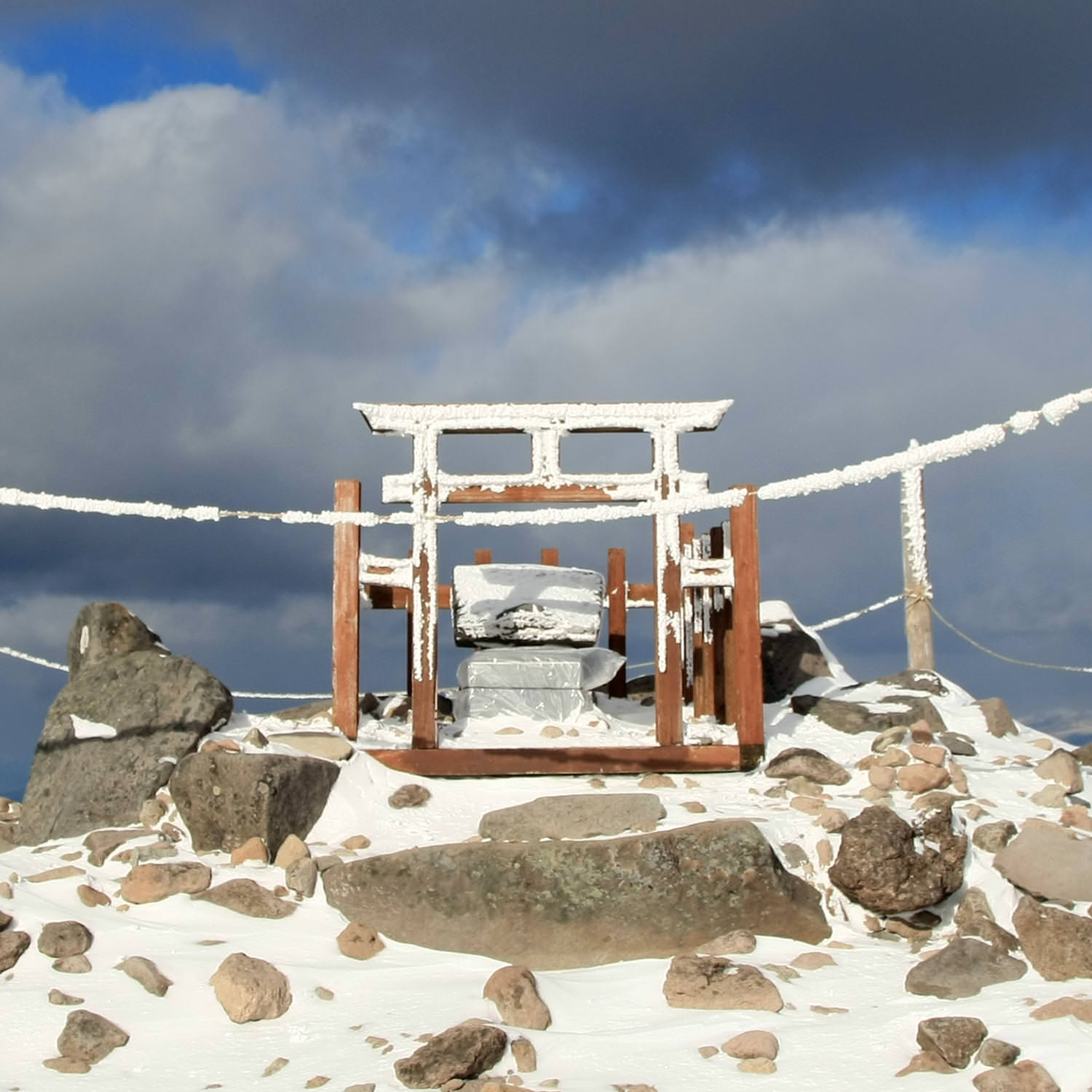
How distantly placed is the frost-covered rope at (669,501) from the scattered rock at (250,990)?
3.47 metres

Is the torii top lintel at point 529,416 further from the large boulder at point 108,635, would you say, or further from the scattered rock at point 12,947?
the scattered rock at point 12,947

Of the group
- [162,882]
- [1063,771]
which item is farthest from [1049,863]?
[162,882]

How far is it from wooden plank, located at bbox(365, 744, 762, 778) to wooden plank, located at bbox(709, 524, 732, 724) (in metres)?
1.49

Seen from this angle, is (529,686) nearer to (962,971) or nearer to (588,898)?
(588,898)

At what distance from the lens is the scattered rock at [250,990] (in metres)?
5.08

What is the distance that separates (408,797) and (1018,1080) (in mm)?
4419

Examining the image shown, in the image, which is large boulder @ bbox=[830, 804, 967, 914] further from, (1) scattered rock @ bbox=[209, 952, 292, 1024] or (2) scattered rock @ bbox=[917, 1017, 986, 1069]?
(1) scattered rock @ bbox=[209, 952, 292, 1024]

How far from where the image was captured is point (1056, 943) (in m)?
5.41

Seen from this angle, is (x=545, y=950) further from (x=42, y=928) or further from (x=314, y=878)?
(x=42, y=928)

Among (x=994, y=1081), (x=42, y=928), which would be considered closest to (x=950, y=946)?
(x=994, y=1081)

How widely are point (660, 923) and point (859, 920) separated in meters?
1.21

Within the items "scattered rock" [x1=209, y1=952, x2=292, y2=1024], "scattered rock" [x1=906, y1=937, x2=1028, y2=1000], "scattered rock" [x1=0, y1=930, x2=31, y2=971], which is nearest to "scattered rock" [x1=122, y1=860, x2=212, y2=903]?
"scattered rock" [x1=0, y1=930, x2=31, y2=971]

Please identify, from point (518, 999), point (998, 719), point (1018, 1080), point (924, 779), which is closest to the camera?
point (1018, 1080)

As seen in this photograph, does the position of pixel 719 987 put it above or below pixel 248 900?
below
